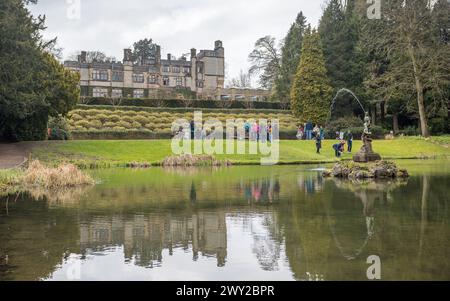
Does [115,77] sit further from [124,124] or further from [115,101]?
[124,124]

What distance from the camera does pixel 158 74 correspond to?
3679 inches

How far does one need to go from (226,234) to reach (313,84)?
4324 centimetres

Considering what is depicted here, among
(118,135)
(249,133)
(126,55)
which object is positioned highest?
(126,55)

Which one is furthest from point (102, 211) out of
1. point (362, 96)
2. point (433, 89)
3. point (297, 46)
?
point (297, 46)

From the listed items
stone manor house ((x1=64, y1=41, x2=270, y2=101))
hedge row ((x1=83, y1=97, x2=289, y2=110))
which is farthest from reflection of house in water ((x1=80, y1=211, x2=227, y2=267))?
stone manor house ((x1=64, y1=41, x2=270, y2=101))

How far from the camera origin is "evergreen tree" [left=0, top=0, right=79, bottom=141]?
2516 centimetres

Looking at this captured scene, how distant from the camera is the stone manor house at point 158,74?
79.8 meters

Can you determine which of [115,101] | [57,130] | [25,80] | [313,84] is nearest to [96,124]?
[115,101]

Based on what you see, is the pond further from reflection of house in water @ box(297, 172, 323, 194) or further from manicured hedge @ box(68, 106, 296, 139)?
manicured hedge @ box(68, 106, 296, 139)

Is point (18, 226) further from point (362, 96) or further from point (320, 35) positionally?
point (320, 35)

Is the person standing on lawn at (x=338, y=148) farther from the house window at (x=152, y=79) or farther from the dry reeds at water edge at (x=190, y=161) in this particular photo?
the house window at (x=152, y=79)

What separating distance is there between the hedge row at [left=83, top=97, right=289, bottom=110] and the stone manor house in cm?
1126

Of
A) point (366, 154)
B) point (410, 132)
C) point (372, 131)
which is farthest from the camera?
point (410, 132)
